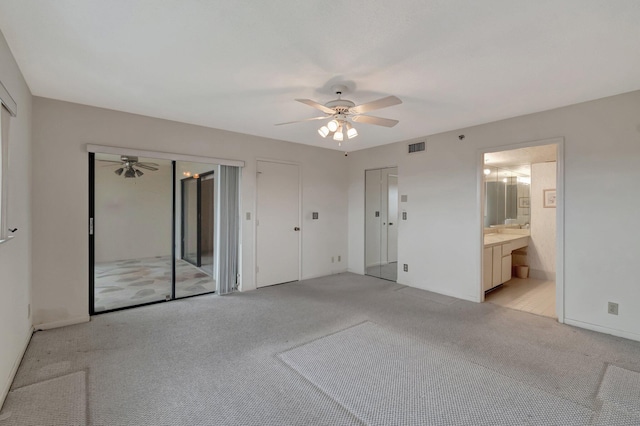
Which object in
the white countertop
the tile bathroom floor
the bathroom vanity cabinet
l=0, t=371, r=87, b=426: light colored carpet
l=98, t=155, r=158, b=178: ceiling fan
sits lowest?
l=0, t=371, r=87, b=426: light colored carpet

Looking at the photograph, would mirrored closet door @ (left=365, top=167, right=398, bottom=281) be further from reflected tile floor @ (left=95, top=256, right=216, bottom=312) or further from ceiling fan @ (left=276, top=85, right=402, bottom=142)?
reflected tile floor @ (left=95, top=256, right=216, bottom=312)

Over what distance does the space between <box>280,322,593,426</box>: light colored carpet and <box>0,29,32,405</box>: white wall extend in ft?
6.78

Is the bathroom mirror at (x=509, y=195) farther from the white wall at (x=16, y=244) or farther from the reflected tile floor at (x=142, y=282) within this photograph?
the white wall at (x=16, y=244)

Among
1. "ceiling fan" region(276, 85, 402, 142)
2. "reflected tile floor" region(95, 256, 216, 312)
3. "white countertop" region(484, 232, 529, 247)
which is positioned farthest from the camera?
"white countertop" region(484, 232, 529, 247)

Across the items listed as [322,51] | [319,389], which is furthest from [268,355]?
[322,51]

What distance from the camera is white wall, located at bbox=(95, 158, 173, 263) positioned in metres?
3.90

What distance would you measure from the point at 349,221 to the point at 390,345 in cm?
346

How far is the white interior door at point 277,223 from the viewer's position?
4906 millimetres

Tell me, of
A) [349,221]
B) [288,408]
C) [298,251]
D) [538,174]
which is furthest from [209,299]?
[538,174]

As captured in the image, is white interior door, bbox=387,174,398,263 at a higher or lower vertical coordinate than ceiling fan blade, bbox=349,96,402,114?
lower

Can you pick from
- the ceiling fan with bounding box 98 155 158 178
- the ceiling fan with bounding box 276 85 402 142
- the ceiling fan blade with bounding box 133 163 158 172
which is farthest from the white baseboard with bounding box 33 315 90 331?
the ceiling fan with bounding box 276 85 402 142

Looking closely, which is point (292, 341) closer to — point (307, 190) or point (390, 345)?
point (390, 345)

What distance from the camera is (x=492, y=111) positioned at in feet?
11.6

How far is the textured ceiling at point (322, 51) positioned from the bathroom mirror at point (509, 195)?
3079 millimetres
